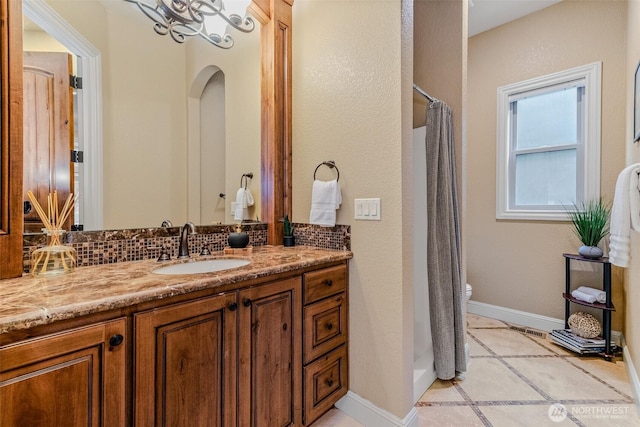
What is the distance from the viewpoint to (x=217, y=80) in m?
1.75

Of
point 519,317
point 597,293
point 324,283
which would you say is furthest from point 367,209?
point 519,317

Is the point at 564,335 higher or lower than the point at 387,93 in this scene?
lower

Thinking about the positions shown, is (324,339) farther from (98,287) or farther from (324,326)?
(98,287)

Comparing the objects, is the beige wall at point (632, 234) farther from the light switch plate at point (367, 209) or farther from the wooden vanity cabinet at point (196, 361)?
the wooden vanity cabinet at point (196, 361)

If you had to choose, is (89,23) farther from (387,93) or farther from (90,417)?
(90,417)

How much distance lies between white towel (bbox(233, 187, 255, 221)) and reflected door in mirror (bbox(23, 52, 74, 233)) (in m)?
0.81

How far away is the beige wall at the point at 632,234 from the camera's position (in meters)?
1.75

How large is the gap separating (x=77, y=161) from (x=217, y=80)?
0.87 metres

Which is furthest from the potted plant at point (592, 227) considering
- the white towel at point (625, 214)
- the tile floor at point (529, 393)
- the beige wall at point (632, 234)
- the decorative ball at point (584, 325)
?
the tile floor at point (529, 393)

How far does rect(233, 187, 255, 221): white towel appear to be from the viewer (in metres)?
1.86

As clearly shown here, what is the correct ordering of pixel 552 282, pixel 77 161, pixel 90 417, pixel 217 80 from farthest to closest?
pixel 552 282 < pixel 217 80 < pixel 77 161 < pixel 90 417

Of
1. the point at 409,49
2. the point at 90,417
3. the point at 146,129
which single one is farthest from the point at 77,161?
the point at 409,49

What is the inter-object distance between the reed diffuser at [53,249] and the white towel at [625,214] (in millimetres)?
2652

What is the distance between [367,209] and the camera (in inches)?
61.0
